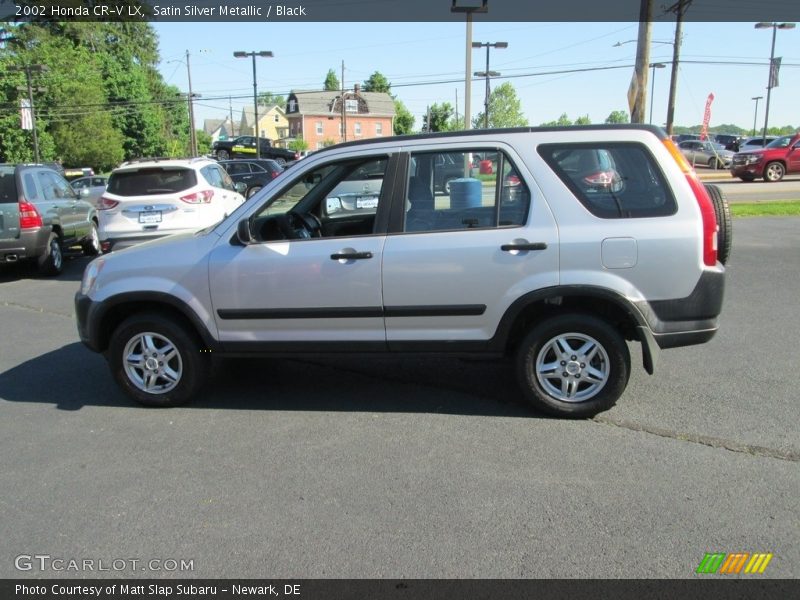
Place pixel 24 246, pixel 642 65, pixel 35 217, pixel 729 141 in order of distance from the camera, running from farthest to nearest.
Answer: pixel 729 141 → pixel 642 65 → pixel 35 217 → pixel 24 246

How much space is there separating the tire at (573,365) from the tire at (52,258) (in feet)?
30.0

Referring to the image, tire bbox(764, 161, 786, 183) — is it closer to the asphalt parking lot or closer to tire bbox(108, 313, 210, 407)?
the asphalt parking lot

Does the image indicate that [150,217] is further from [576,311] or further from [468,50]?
[468,50]

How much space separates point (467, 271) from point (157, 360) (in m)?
2.36

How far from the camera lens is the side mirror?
4.54 meters

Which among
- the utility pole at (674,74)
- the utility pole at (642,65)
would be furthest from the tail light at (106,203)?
the utility pole at (674,74)

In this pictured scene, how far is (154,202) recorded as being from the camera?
9320mm

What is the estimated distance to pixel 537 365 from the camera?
174 inches

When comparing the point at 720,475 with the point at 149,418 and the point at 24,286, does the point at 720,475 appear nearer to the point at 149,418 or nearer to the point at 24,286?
the point at 149,418

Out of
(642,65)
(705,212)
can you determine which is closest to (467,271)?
(705,212)

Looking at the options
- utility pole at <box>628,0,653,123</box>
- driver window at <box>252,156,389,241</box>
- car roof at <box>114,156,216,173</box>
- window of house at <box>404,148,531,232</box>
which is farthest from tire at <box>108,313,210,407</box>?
utility pole at <box>628,0,653,123</box>

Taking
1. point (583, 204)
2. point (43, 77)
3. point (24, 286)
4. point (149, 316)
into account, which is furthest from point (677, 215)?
point (43, 77)

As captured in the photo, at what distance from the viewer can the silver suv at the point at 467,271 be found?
4203 millimetres

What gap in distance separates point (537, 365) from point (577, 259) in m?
0.75
